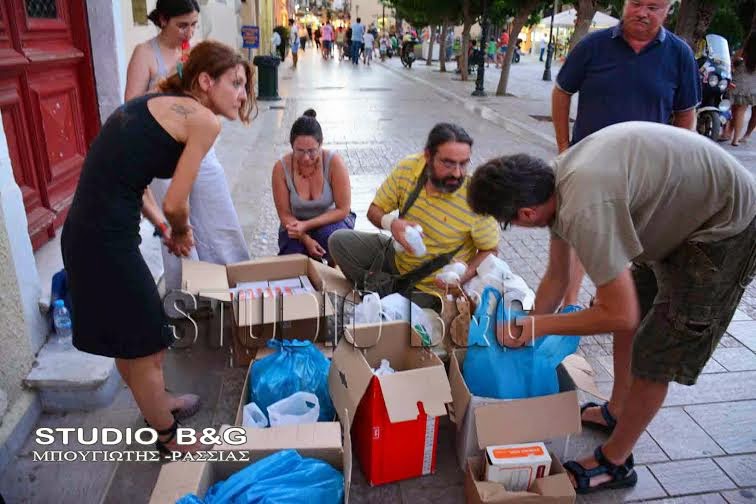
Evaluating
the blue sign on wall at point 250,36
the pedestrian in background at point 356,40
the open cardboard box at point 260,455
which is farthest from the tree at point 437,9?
the open cardboard box at point 260,455

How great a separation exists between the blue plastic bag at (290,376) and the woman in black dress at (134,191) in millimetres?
495

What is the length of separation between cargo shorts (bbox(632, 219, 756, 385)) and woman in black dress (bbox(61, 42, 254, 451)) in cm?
165

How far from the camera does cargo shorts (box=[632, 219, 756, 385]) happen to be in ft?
5.93

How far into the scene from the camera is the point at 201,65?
193 cm

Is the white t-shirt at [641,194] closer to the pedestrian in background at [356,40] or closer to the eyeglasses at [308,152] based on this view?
the eyeglasses at [308,152]

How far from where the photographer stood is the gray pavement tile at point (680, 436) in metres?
2.45

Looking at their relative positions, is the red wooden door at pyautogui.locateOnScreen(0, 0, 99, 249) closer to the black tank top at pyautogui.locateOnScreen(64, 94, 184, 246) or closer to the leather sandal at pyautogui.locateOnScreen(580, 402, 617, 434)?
the black tank top at pyautogui.locateOnScreen(64, 94, 184, 246)

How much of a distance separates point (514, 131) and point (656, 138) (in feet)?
28.8

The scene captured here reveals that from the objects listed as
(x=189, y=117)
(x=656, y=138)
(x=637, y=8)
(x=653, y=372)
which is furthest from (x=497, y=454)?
(x=637, y=8)

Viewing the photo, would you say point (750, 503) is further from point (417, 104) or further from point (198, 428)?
point (417, 104)

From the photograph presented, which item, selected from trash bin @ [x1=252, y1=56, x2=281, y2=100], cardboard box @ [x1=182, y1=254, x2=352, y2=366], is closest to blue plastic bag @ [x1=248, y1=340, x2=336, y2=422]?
cardboard box @ [x1=182, y1=254, x2=352, y2=366]

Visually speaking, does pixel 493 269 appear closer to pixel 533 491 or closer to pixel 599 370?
pixel 599 370

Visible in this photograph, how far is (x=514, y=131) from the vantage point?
1012cm

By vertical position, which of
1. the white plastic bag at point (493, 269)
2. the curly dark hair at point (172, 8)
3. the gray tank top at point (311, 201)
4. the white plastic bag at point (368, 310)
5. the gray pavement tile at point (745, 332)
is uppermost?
the curly dark hair at point (172, 8)
